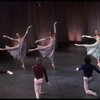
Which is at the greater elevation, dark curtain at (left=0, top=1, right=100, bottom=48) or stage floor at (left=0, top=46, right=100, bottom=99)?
dark curtain at (left=0, top=1, right=100, bottom=48)

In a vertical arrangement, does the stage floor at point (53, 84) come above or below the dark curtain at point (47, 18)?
below

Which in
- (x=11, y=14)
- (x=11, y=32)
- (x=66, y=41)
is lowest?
(x=66, y=41)

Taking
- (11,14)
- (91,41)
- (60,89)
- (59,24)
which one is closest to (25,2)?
(11,14)

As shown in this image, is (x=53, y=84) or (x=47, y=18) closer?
(x=53, y=84)

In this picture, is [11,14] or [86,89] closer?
[86,89]

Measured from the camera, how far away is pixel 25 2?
12.5 m

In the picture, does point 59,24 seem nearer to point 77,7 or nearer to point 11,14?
point 77,7

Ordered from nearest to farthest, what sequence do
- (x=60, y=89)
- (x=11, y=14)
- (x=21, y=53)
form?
(x=60, y=89), (x=21, y=53), (x=11, y=14)

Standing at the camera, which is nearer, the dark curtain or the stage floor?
the stage floor

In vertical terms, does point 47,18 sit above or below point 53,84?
above

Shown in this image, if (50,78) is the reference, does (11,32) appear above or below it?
above

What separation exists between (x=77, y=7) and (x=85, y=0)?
111cm

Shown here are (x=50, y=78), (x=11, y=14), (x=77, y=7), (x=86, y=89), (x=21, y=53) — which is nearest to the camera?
(x=86, y=89)

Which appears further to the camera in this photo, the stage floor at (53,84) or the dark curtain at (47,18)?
the dark curtain at (47,18)
